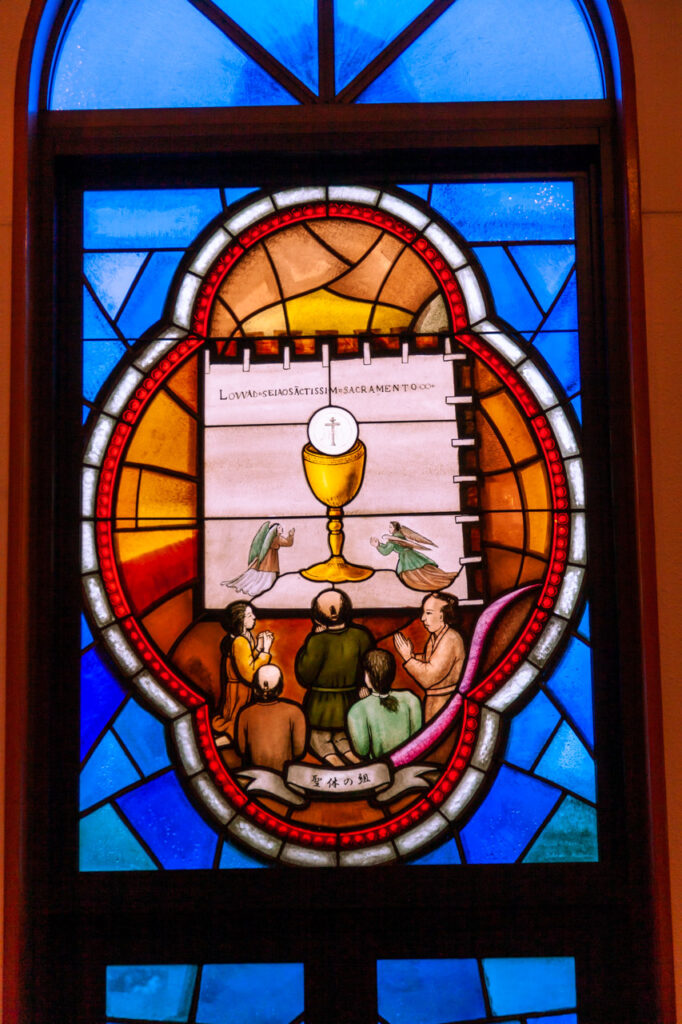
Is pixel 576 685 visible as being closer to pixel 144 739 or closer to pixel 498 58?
pixel 144 739

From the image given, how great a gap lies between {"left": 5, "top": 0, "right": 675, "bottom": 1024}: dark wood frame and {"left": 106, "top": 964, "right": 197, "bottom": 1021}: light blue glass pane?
3cm

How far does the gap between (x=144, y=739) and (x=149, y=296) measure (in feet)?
3.27

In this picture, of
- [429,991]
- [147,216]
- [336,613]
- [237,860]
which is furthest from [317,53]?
[429,991]

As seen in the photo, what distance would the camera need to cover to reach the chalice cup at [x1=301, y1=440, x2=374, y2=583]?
7.73 feet

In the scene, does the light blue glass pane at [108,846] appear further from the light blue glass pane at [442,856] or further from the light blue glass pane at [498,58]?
the light blue glass pane at [498,58]

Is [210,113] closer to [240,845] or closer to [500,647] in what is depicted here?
[500,647]

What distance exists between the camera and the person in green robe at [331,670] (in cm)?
229

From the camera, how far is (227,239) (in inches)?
96.9

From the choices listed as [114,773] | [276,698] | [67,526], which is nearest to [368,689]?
[276,698]

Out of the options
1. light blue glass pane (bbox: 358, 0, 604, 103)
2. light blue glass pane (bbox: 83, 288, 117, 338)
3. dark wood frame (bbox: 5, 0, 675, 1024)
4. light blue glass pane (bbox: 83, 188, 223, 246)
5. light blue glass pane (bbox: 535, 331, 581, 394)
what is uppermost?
light blue glass pane (bbox: 358, 0, 604, 103)

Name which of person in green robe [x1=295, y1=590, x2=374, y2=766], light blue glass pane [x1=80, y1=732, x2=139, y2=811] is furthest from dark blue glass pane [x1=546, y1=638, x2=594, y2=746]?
light blue glass pane [x1=80, y1=732, x2=139, y2=811]

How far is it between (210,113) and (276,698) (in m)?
1.32

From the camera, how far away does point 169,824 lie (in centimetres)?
227

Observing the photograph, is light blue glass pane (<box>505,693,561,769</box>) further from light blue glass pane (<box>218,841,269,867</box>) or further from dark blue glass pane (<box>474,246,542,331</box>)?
dark blue glass pane (<box>474,246,542,331</box>)
